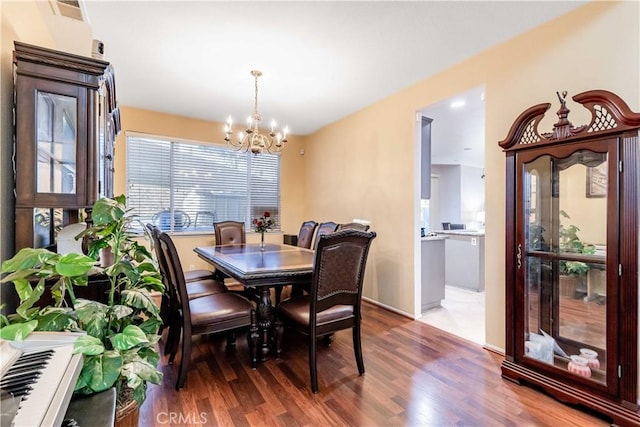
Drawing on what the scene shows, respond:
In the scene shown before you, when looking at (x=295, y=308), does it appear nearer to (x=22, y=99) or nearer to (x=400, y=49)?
(x=22, y=99)

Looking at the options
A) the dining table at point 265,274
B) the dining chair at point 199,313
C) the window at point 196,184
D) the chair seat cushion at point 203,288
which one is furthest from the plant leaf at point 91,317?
the window at point 196,184

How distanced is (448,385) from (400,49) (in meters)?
2.81

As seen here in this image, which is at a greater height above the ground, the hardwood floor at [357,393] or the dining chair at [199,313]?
the dining chair at [199,313]

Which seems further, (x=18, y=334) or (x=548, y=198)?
(x=548, y=198)

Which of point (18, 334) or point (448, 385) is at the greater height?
point (18, 334)

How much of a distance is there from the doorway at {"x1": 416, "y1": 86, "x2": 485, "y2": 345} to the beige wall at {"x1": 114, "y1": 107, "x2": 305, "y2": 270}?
8.04 feet

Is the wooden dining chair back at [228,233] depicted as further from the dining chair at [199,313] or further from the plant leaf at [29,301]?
the plant leaf at [29,301]

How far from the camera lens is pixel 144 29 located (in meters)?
2.39

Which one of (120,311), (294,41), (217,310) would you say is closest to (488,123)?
(294,41)

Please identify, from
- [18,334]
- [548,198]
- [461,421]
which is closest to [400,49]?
[548,198]

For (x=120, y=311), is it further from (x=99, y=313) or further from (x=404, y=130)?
(x=404, y=130)

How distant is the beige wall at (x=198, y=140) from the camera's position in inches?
167

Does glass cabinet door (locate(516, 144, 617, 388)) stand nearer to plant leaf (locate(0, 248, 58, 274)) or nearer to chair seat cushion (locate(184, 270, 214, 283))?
A: plant leaf (locate(0, 248, 58, 274))

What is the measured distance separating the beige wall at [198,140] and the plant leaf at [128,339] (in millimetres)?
3701
